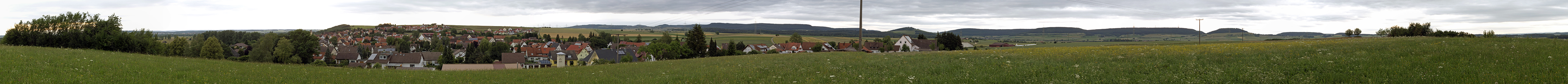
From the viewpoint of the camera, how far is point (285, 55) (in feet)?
190

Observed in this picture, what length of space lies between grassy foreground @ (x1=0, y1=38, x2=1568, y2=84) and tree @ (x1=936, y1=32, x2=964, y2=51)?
52.4 m

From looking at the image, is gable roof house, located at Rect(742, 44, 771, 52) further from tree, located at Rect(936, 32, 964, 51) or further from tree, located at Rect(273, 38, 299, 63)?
tree, located at Rect(273, 38, 299, 63)

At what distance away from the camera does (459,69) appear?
608 inches

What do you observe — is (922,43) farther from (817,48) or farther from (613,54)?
(613,54)

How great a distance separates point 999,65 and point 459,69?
11750mm

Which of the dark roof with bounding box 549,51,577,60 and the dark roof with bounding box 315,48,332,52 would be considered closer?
the dark roof with bounding box 549,51,577,60

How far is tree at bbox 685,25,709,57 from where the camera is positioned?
44344 mm

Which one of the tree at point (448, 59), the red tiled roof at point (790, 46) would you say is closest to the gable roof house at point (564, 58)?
the tree at point (448, 59)

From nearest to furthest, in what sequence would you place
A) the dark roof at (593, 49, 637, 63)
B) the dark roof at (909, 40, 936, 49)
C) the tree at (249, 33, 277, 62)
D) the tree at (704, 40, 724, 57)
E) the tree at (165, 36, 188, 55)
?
1. the tree at (704, 40, 724, 57)
2. the tree at (165, 36, 188, 55)
3. the tree at (249, 33, 277, 62)
4. the dark roof at (593, 49, 637, 63)
5. the dark roof at (909, 40, 936, 49)

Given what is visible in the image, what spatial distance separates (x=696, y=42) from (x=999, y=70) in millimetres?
34047

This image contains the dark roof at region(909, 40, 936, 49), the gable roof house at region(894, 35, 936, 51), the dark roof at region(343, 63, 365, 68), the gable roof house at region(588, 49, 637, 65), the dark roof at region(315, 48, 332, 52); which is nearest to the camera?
the dark roof at region(343, 63, 365, 68)

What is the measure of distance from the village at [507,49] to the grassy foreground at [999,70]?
3.27 m

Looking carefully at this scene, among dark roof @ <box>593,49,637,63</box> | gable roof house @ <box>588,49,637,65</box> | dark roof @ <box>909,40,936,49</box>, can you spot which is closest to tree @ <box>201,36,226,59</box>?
gable roof house @ <box>588,49,637,65</box>

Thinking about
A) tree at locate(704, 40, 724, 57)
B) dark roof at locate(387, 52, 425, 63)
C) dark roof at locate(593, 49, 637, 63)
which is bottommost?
dark roof at locate(387, 52, 425, 63)
